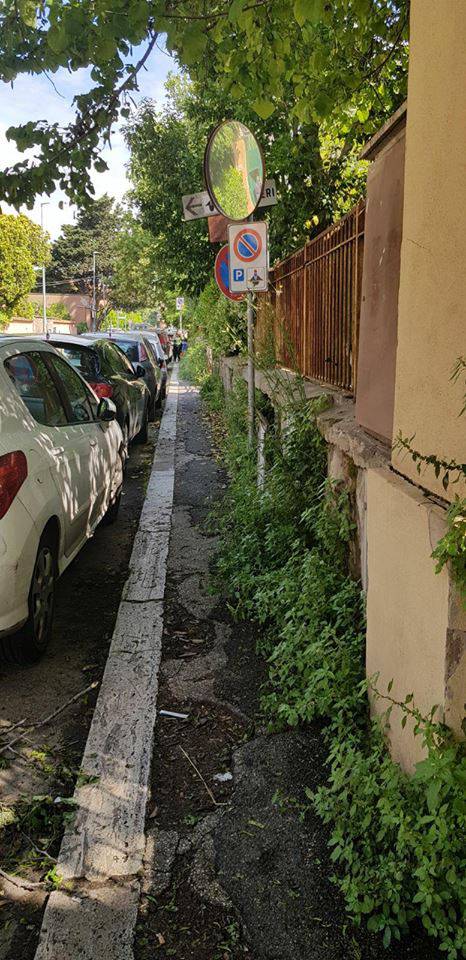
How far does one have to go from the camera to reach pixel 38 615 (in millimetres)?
4262

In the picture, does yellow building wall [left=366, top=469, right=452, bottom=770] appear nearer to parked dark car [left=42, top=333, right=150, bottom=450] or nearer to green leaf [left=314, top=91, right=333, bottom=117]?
green leaf [left=314, top=91, right=333, bottom=117]

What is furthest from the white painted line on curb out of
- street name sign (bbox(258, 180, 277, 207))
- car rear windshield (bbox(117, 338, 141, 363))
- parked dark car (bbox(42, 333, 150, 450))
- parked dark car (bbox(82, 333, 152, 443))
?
car rear windshield (bbox(117, 338, 141, 363))

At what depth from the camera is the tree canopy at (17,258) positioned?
41844mm

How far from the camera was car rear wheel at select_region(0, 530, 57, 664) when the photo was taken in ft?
13.4

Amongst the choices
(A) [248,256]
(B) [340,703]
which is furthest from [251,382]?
(B) [340,703]

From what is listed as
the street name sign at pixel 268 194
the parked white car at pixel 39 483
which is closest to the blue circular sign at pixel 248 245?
the street name sign at pixel 268 194

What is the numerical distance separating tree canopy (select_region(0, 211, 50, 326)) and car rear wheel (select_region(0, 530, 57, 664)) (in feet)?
134

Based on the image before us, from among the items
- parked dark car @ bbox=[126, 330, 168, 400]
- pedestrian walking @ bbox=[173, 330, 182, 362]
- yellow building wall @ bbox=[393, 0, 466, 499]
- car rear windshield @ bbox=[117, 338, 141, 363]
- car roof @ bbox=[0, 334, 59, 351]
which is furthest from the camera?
pedestrian walking @ bbox=[173, 330, 182, 362]

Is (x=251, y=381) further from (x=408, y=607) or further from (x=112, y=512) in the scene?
(x=408, y=607)

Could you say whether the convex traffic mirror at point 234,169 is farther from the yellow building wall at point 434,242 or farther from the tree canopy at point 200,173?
the yellow building wall at point 434,242

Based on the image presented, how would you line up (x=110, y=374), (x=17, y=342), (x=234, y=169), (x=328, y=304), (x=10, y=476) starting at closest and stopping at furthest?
(x=10, y=476) → (x=17, y=342) → (x=328, y=304) → (x=234, y=169) → (x=110, y=374)

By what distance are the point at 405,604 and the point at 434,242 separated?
1.25 metres

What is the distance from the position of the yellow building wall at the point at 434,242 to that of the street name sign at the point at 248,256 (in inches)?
172

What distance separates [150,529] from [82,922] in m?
4.68
